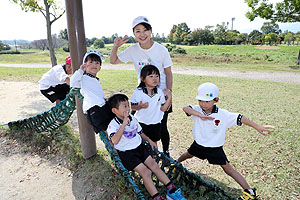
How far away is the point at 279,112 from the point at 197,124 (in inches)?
147

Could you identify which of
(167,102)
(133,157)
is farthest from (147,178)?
(167,102)

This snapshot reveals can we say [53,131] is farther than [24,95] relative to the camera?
No

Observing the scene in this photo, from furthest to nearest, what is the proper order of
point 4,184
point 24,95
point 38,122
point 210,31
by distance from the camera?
point 210,31, point 24,95, point 38,122, point 4,184

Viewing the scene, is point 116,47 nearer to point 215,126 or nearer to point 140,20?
point 140,20

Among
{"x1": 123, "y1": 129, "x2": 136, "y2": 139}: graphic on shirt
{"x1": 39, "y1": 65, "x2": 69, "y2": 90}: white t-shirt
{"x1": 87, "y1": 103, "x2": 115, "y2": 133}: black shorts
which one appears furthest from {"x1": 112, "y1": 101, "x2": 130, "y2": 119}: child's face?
{"x1": 39, "y1": 65, "x2": 69, "y2": 90}: white t-shirt

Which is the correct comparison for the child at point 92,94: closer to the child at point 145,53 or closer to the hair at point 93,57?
the hair at point 93,57

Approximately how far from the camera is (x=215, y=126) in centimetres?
246

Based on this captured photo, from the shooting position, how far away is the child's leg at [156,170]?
2326 mm

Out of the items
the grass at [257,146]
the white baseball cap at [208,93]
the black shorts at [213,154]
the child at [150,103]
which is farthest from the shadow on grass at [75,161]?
the white baseball cap at [208,93]

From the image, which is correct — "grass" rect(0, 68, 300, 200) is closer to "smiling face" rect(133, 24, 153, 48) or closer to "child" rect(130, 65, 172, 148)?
"child" rect(130, 65, 172, 148)

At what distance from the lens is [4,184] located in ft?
10.0

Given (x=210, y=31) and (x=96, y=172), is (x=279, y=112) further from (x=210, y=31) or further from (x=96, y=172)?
(x=210, y=31)

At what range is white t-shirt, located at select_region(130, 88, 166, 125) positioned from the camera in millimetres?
2650

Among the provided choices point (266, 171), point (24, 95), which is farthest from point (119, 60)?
point (24, 95)
